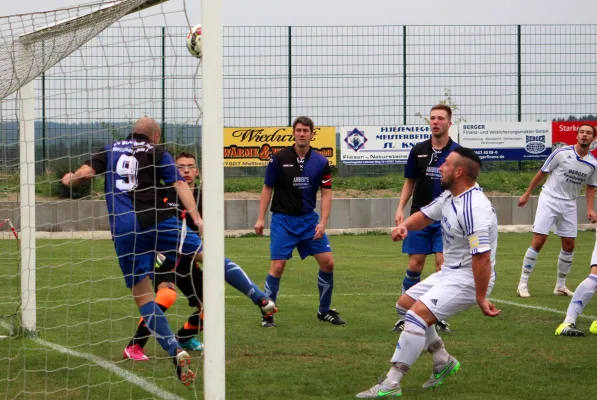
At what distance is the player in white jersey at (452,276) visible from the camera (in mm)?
6242

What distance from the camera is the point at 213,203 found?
18.7 ft

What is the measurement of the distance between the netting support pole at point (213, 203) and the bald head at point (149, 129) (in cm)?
140

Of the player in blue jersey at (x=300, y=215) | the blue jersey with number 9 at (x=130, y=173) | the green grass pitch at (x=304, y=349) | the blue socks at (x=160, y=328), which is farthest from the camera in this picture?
the player in blue jersey at (x=300, y=215)

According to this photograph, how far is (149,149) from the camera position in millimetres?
7027

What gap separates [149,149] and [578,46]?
17.2 meters

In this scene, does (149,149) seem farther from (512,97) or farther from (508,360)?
(512,97)

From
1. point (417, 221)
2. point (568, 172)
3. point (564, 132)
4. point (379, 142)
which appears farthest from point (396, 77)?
point (417, 221)

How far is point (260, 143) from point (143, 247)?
15048 millimetres

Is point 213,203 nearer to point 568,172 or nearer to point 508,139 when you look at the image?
point 568,172

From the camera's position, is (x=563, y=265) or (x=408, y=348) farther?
(x=563, y=265)

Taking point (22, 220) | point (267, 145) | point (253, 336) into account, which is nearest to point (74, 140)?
point (22, 220)

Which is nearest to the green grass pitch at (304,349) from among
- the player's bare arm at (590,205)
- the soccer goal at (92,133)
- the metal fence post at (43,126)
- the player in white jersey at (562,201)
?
the soccer goal at (92,133)

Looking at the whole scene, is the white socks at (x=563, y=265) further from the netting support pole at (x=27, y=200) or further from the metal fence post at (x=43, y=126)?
the netting support pole at (x=27, y=200)

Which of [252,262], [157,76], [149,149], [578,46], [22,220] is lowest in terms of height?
[252,262]
